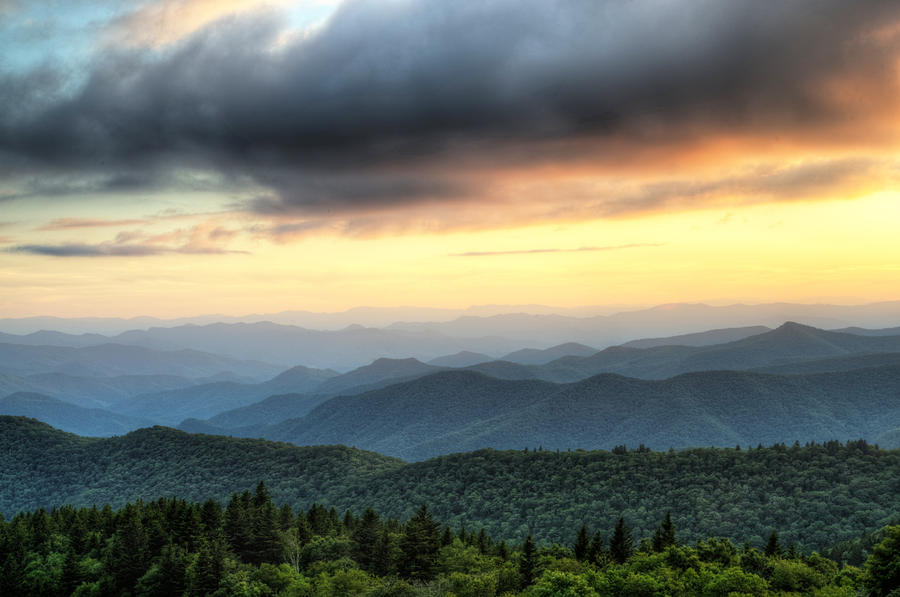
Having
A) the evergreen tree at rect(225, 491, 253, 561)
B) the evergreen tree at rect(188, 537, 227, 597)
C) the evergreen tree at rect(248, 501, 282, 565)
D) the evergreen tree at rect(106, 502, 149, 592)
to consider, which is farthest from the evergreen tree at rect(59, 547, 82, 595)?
the evergreen tree at rect(248, 501, 282, 565)

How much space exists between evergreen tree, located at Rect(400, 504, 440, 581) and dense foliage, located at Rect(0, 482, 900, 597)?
0.16m

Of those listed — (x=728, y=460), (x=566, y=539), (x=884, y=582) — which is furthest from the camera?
(x=728, y=460)

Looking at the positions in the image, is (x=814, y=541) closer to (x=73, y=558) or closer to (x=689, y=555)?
(x=689, y=555)

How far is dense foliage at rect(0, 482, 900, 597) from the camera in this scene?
68625mm

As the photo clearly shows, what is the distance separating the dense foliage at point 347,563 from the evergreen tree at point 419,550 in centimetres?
16

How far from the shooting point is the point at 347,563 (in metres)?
89.7

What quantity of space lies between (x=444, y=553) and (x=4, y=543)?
76883 mm

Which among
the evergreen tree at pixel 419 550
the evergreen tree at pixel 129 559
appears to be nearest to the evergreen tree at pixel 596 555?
the evergreen tree at pixel 419 550

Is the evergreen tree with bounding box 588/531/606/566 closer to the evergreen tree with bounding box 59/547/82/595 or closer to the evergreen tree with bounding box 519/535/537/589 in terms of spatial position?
the evergreen tree with bounding box 519/535/537/589

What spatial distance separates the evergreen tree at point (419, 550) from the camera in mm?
89062

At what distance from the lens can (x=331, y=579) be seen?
79.6 metres

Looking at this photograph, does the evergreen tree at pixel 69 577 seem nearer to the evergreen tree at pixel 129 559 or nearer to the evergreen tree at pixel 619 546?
the evergreen tree at pixel 129 559

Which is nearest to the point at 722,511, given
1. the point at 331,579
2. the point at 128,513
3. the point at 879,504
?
the point at 879,504

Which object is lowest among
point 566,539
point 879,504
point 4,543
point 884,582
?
point 566,539
